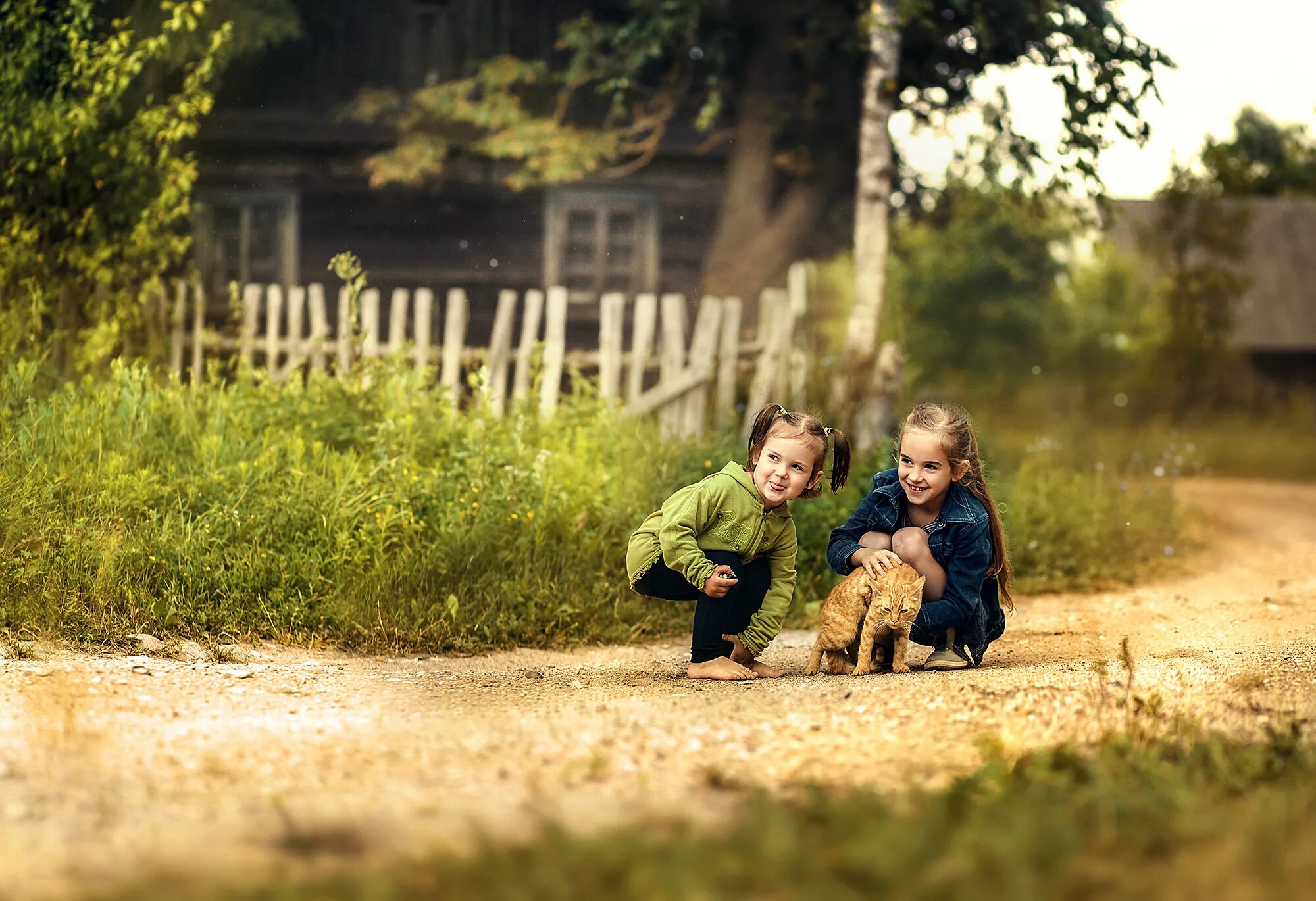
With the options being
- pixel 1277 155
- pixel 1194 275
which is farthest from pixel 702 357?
pixel 1277 155

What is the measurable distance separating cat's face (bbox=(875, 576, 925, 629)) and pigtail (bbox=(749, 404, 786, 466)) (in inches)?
25.4

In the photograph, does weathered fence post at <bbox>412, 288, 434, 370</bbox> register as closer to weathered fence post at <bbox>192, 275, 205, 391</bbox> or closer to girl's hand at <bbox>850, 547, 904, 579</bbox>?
weathered fence post at <bbox>192, 275, 205, 391</bbox>

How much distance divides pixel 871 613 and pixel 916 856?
1979mm

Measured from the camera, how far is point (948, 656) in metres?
4.50

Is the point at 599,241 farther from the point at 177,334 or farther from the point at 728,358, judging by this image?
the point at 177,334

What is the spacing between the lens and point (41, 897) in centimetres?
220

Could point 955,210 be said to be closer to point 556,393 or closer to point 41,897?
point 556,393

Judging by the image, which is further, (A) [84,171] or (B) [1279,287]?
(B) [1279,287]

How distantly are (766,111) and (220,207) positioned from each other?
540 cm

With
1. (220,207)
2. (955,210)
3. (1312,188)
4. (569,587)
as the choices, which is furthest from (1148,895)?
(1312,188)

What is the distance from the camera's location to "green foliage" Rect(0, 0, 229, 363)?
26.0 ft

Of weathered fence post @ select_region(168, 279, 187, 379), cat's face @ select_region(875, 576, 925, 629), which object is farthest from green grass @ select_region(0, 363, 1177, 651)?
weathered fence post @ select_region(168, 279, 187, 379)

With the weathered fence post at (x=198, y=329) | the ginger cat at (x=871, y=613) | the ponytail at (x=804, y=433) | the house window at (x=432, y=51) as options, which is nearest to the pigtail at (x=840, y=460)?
the ponytail at (x=804, y=433)

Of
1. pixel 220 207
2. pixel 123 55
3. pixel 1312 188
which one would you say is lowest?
pixel 220 207
